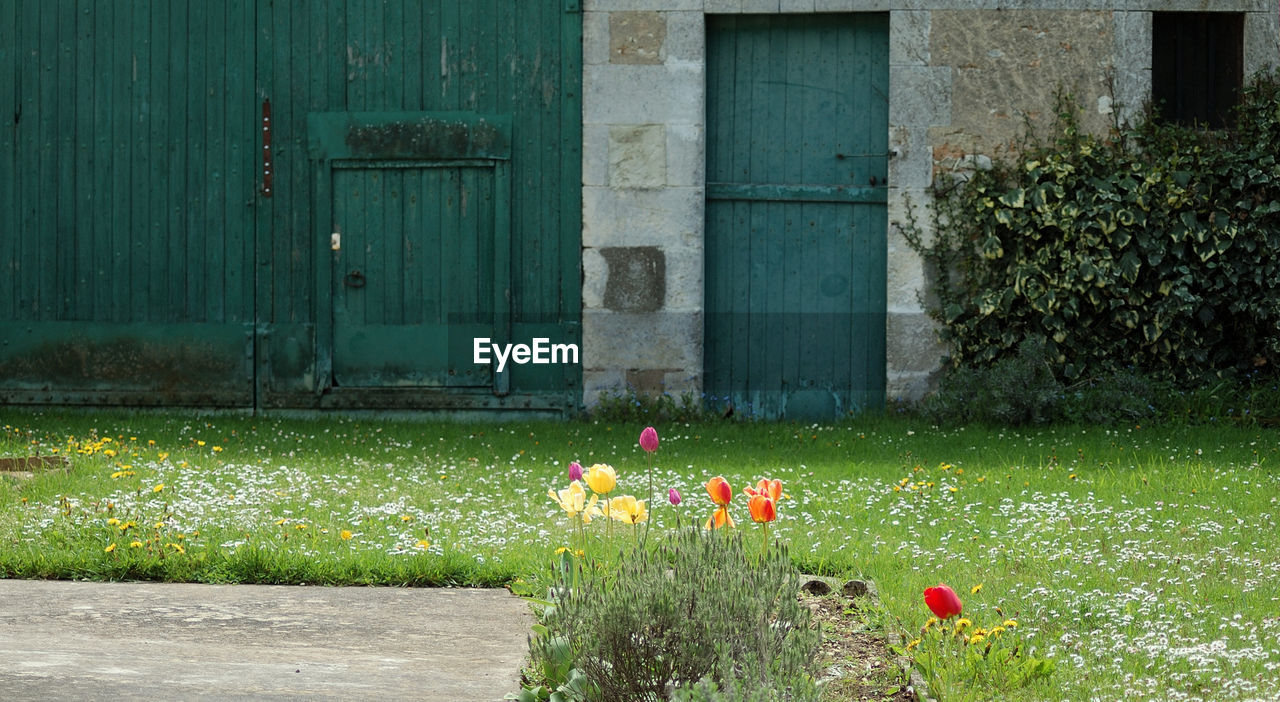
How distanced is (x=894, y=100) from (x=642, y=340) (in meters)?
2.32

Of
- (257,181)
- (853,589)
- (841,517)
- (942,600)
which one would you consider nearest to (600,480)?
(942,600)

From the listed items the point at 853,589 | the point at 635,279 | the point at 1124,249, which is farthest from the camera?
the point at 635,279

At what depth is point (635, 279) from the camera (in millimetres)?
9094

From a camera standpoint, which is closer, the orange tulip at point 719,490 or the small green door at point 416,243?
the orange tulip at point 719,490

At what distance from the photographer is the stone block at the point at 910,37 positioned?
8.99 meters

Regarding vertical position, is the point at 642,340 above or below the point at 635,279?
below

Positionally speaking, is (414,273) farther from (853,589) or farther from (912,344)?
(853,589)

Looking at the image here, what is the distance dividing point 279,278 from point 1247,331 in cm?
644

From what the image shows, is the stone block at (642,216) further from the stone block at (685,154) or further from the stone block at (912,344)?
the stone block at (912,344)

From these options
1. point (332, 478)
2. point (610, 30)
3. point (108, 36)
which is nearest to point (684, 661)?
point (332, 478)

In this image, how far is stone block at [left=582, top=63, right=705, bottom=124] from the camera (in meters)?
9.02

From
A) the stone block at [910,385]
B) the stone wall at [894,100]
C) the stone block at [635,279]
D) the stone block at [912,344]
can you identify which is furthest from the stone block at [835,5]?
the stone block at [910,385]

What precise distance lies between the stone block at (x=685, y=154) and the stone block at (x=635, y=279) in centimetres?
50

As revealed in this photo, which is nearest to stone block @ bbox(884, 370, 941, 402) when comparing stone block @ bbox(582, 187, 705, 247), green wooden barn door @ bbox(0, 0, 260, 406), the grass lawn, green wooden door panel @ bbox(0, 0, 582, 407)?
the grass lawn
